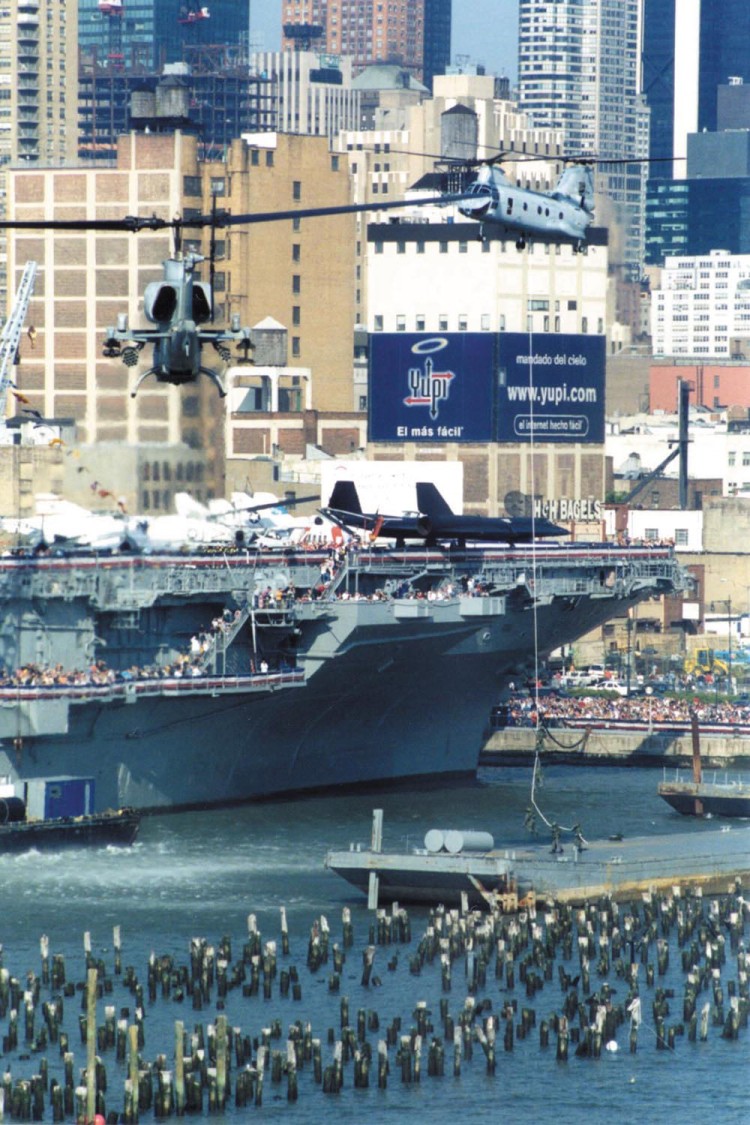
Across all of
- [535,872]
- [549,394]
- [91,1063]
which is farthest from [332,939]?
[549,394]

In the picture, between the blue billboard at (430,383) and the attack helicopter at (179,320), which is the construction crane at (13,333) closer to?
the blue billboard at (430,383)

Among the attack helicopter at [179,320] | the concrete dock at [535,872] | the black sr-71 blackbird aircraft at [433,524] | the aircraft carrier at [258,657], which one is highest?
the attack helicopter at [179,320]

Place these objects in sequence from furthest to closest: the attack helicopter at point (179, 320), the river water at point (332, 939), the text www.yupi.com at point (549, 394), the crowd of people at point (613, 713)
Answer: the text www.yupi.com at point (549, 394) < the crowd of people at point (613, 713) < the river water at point (332, 939) < the attack helicopter at point (179, 320)

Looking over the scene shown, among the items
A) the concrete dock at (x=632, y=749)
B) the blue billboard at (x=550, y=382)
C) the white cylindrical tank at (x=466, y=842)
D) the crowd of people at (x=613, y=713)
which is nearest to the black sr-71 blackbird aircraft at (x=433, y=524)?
the concrete dock at (x=632, y=749)

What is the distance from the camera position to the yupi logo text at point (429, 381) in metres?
117

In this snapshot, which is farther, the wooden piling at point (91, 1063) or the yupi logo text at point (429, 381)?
the yupi logo text at point (429, 381)

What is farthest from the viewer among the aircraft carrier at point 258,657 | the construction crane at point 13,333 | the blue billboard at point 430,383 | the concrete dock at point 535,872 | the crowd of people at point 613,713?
the blue billboard at point 430,383

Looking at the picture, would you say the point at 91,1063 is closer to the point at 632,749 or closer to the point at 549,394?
the point at 632,749

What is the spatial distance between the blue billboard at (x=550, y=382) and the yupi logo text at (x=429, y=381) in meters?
2.49

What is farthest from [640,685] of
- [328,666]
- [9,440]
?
[328,666]

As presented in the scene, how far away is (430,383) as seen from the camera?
118 meters

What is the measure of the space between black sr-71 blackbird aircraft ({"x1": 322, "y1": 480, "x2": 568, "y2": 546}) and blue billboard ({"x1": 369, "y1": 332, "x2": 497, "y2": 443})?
42.1m

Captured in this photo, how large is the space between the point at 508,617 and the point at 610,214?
2157 inches

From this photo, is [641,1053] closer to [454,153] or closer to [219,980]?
[219,980]
